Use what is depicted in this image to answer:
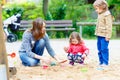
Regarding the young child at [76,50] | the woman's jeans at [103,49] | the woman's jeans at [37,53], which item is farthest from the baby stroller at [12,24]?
the woman's jeans at [103,49]

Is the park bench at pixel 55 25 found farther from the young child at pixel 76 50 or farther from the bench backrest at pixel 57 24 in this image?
the young child at pixel 76 50

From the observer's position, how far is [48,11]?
1875cm

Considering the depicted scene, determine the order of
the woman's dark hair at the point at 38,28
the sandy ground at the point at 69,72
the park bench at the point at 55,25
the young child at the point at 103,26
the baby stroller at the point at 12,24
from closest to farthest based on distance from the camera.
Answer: the sandy ground at the point at 69,72
the woman's dark hair at the point at 38,28
the young child at the point at 103,26
the baby stroller at the point at 12,24
the park bench at the point at 55,25

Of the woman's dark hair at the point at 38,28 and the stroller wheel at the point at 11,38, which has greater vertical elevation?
the woman's dark hair at the point at 38,28

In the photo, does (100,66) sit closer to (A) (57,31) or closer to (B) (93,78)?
(B) (93,78)

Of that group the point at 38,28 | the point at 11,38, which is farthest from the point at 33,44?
the point at 11,38

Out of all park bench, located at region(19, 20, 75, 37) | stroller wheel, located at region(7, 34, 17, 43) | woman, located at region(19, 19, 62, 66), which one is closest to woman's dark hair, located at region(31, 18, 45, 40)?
woman, located at region(19, 19, 62, 66)

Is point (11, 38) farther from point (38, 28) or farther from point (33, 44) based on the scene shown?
point (38, 28)

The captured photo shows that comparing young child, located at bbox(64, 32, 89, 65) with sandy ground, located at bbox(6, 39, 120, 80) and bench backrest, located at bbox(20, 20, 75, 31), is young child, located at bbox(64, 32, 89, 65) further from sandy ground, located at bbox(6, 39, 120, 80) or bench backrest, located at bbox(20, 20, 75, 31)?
bench backrest, located at bbox(20, 20, 75, 31)

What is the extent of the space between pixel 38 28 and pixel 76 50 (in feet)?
2.86

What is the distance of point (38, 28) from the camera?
307 inches

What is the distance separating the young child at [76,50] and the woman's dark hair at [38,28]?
616 millimetres

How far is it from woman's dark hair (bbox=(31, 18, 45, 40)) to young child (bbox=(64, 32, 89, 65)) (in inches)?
24.2

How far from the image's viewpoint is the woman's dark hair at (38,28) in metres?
7.77
